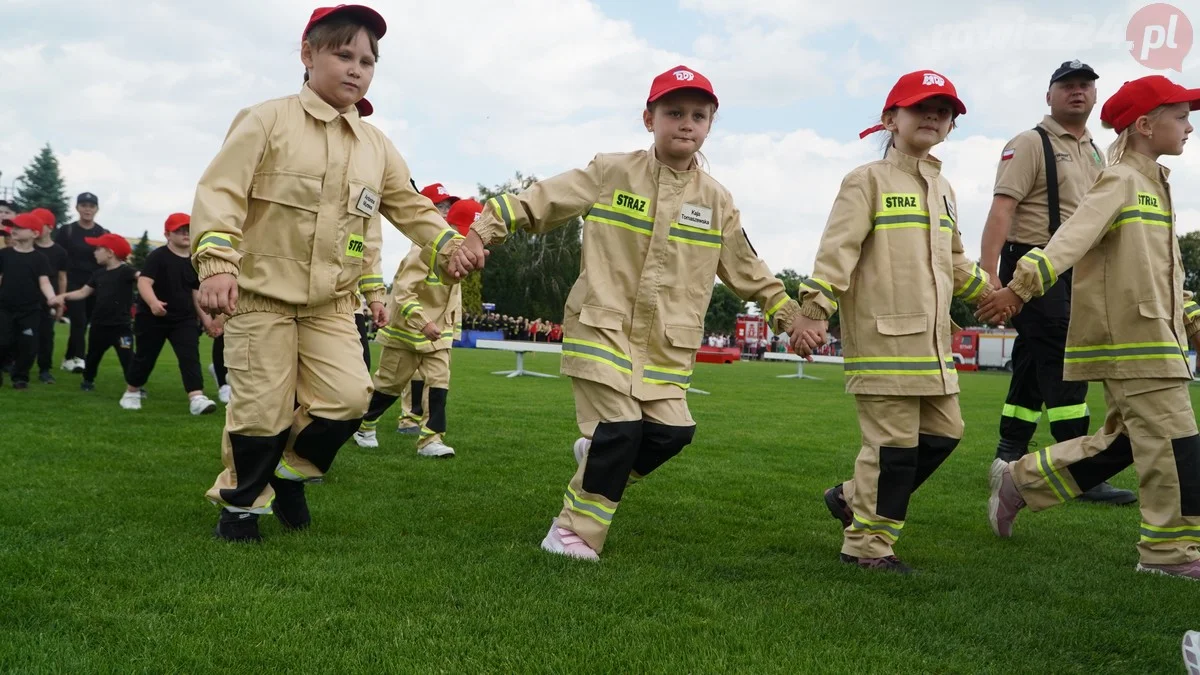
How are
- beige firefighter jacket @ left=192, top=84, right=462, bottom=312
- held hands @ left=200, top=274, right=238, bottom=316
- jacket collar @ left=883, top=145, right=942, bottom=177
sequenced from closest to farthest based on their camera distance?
held hands @ left=200, top=274, right=238, bottom=316, beige firefighter jacket @ left=192, top=84, right=462, bottom=312, jacket collar @ left=883, top=145, right=942, bottom=177

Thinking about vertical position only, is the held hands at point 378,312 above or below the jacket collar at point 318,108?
below

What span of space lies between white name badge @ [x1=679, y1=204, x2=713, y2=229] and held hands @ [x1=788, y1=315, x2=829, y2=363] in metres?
0.62

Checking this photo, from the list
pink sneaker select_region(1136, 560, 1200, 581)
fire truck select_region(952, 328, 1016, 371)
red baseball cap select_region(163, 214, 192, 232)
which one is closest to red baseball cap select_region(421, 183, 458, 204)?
red baseball cap select_region(163, 214, 192, 232)

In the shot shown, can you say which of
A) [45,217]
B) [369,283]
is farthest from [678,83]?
[45,217]

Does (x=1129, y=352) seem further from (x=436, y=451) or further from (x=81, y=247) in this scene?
(x=81, y=247)

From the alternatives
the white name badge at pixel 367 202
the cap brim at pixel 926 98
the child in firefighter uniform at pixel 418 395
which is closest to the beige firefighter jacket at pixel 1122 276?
the cap brim at pixel 926 98

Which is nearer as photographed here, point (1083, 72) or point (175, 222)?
point (1083, 72)

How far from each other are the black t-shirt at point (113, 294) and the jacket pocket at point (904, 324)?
9096 mm

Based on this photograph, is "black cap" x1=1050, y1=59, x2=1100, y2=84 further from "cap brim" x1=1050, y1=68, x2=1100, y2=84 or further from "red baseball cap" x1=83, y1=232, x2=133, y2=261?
"red baseball cap" x1=83, y1=232, x2=133, y2=261

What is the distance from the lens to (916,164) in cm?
469

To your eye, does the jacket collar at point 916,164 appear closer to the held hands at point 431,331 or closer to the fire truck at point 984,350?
the held hands at point 431,331

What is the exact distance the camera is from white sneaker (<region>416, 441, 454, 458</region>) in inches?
299

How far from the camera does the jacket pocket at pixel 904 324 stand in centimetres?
442

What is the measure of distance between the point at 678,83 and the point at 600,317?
1.10 m
